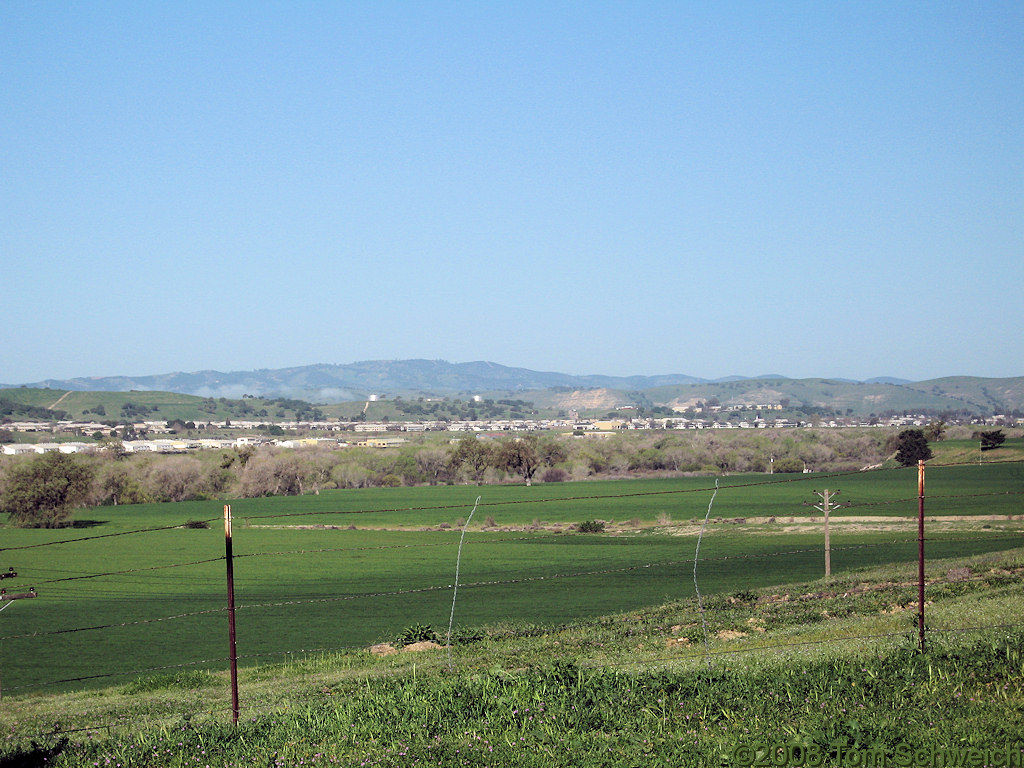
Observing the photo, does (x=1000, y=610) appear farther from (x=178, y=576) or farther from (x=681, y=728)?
(x=178, y=576)

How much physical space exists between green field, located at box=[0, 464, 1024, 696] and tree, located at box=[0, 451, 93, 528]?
233 centimetres

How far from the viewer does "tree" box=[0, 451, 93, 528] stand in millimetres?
70562

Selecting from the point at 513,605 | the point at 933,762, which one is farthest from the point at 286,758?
the point at 513,605

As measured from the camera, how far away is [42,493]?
7125 cm

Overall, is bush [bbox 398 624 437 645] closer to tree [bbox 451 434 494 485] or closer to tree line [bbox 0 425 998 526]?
tree line [bbox 0 425 998 526]

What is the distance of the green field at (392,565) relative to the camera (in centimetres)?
2456

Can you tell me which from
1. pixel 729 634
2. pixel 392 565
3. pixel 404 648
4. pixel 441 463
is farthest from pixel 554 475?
pixel 729 634

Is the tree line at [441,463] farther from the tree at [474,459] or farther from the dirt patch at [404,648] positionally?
the dirt patch at [404,648]

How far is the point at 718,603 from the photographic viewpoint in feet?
70.1

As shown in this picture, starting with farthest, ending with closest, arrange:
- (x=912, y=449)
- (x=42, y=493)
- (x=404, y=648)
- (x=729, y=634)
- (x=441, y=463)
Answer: (x=441, y=463) → (x=912, y=449) → (x=42, y=493) → (x=404, y=648) → (x=729, y=634)

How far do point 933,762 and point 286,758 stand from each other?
173 inches

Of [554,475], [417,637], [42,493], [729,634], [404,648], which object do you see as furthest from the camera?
[554,475]

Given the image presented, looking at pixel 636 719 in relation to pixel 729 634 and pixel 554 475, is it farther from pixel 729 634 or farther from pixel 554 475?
pixel 554 475

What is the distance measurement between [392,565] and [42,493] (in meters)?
41.0
